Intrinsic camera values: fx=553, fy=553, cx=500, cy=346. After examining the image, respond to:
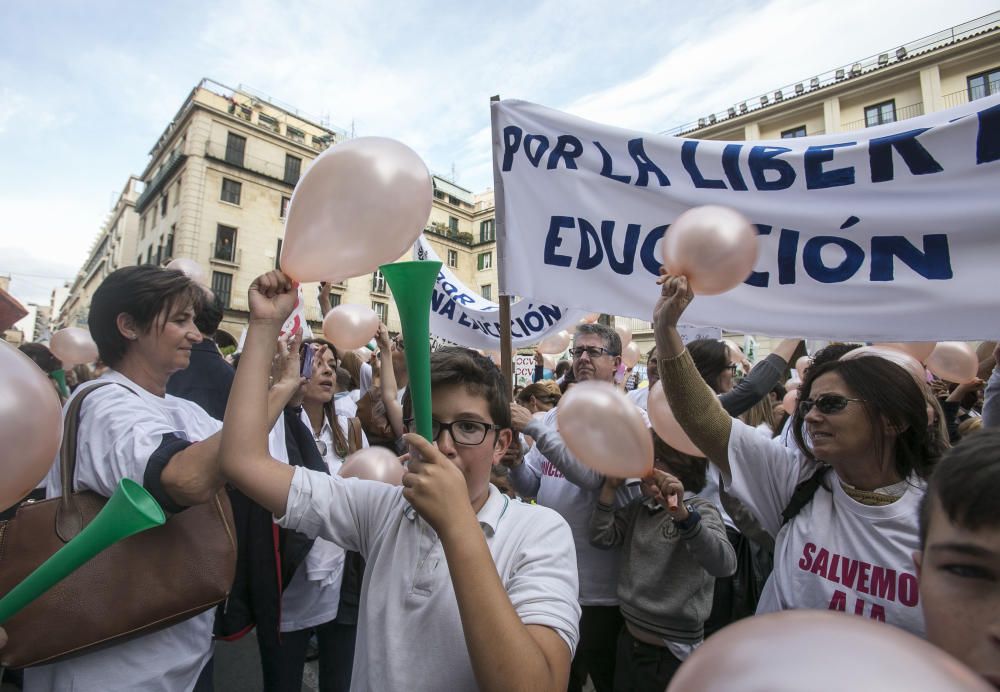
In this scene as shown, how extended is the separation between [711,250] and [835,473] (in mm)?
759

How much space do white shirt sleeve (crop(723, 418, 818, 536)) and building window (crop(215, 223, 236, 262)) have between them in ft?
90.0

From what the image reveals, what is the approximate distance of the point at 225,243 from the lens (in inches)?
1017

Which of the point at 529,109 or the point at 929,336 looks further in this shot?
the point at 529,109

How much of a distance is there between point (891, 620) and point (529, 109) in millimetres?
2434

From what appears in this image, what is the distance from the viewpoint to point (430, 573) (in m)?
1.17

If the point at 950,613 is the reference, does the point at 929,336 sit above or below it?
above

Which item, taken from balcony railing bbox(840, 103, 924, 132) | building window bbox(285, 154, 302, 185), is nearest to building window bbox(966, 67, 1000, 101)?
balcony railing bbox(840, 103, 924, 132)

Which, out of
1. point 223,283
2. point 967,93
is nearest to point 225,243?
point 223,283

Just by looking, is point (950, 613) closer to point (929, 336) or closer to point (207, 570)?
point (207, 570)

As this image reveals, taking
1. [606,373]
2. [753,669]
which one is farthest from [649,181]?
[753,669]

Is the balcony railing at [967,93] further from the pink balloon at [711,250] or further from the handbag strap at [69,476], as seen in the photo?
the handbag strap at [69,476]

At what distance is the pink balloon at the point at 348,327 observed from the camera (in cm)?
310

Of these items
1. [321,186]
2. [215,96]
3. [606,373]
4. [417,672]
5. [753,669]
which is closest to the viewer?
[753,669]

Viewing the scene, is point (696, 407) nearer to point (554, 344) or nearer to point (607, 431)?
point (607, 431)
